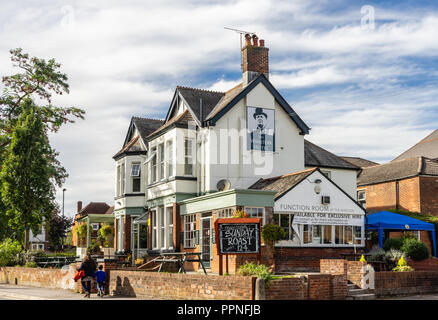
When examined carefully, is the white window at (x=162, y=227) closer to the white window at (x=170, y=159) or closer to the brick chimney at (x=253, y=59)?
the white window at (x=170, y=159)

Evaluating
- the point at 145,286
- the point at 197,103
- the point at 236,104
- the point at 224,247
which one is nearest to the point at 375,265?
the point at 224,247

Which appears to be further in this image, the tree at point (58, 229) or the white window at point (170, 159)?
the tree at point (58, 229)

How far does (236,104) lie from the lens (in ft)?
94.0

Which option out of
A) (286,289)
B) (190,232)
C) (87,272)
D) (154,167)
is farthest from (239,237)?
(154,167)

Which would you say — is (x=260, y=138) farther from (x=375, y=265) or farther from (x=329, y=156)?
(x=375, y=265)

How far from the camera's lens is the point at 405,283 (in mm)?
18906

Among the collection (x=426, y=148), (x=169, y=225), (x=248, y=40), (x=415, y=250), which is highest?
(x=248, y=40)

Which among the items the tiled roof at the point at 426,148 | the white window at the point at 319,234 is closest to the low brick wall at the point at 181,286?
the white window at the point at 319,234

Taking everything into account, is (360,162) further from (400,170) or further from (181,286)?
(181,286)

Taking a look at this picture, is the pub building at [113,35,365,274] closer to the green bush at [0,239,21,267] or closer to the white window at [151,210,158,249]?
the white window at [151,210,158,249]

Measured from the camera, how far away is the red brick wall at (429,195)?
33.2 metres

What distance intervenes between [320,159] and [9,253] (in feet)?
60.0

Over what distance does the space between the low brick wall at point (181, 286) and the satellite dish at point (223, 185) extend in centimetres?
861
